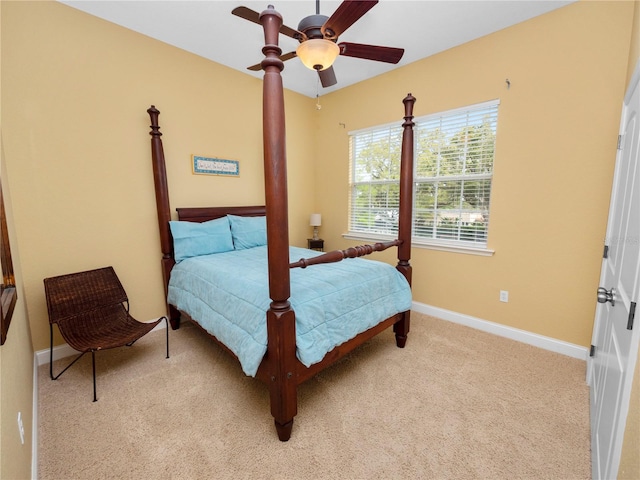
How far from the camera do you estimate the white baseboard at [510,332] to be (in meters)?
2.32

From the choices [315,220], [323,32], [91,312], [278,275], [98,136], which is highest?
[323,32]

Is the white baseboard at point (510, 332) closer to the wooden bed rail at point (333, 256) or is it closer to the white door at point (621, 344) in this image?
the white door at point (621, 344)

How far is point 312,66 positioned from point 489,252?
7.42 ft

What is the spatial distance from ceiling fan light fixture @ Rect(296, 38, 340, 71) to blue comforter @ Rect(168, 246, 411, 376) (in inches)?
53.1

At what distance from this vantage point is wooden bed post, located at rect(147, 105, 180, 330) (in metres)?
2.63

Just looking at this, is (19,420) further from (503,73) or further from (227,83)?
(503,73)

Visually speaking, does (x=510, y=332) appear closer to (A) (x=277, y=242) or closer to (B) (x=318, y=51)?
(A) (x=277, y=242)

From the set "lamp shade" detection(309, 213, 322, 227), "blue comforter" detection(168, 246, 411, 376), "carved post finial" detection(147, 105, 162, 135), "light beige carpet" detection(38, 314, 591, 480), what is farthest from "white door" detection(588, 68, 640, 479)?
"carved post finial" detection(147, 105, 162, 135)

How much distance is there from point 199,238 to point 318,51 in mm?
2003

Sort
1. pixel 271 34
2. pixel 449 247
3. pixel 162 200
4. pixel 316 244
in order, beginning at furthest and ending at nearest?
1. pixel 316 244
2. pixel 449 247
3. pixel 162 200
4. pixel 271 34

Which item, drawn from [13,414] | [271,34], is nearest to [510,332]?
[271,34]

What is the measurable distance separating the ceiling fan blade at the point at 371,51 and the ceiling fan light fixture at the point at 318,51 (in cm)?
20

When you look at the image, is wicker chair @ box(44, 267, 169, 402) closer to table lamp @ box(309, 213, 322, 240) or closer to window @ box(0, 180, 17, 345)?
window @ box(0, 180, 17, 345)

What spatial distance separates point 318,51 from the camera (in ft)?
5.17
